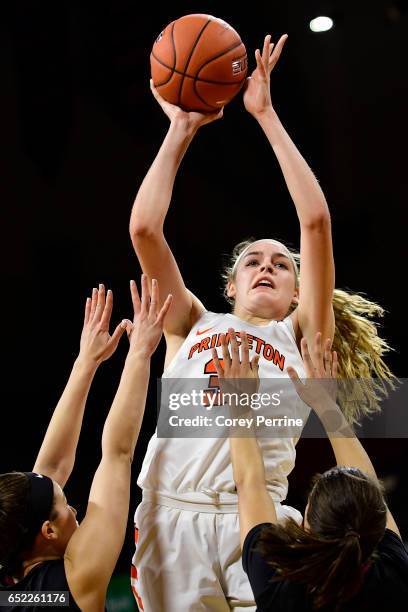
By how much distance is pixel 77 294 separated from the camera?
5.71 metres

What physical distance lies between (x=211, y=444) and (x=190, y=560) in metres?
0.36

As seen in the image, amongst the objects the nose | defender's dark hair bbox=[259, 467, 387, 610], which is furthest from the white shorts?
the nose

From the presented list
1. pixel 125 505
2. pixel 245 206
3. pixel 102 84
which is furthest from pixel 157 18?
pixel 125 505

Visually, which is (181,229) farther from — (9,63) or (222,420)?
(222,420)

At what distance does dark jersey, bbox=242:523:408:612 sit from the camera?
1.79m

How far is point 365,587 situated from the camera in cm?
180

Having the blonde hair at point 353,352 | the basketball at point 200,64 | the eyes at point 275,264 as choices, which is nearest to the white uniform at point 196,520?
the eyes at point 275,264

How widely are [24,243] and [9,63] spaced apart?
133 centimetres

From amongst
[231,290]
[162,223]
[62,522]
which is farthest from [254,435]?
[231,290]

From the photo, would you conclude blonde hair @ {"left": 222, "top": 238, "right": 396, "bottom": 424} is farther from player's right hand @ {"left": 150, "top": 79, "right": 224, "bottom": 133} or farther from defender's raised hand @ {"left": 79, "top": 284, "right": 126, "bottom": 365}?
defender's raised hand @ {"left": 79, "top": 284, "right": 126, "bottom": 365}

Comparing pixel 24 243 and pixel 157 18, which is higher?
pixel 157 18

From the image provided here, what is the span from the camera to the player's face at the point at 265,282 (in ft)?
9.32

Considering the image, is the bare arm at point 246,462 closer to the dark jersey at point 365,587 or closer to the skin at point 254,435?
the skin at point 254,435

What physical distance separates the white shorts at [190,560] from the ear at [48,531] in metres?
0.35
